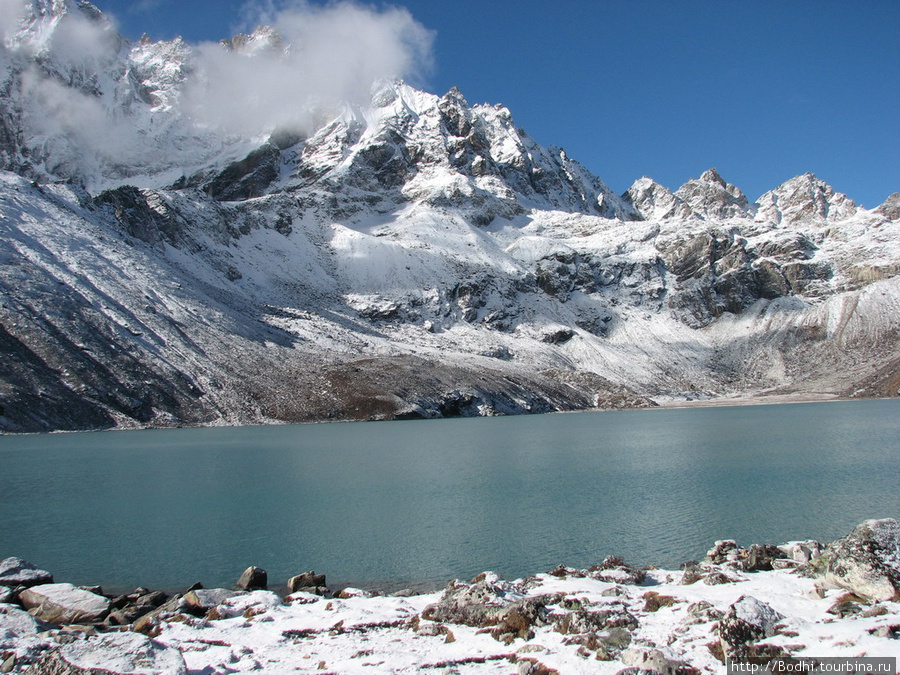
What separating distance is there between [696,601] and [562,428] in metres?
63.9

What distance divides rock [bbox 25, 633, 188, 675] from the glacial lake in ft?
25.9

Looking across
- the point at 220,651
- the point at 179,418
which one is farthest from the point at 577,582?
the point at 179,418

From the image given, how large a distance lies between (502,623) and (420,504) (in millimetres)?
17378

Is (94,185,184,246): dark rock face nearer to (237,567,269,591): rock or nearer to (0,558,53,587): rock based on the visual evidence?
(0,558,53,587): rock

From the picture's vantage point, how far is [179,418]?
84.4 meters

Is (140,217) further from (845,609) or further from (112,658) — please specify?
(845,609)

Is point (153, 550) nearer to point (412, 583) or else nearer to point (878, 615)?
point (412, 583)

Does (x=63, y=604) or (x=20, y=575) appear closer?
(x=63, y=604)

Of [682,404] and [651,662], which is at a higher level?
[682,404]

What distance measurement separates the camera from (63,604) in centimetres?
1564

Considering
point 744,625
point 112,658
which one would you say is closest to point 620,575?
point 744,625

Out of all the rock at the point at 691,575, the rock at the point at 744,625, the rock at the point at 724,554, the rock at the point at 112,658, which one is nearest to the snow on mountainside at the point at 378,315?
the rock at the point at 112,658

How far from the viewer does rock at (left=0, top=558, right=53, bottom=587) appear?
17.5 m

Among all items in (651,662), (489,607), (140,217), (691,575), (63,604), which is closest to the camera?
(651,662)
